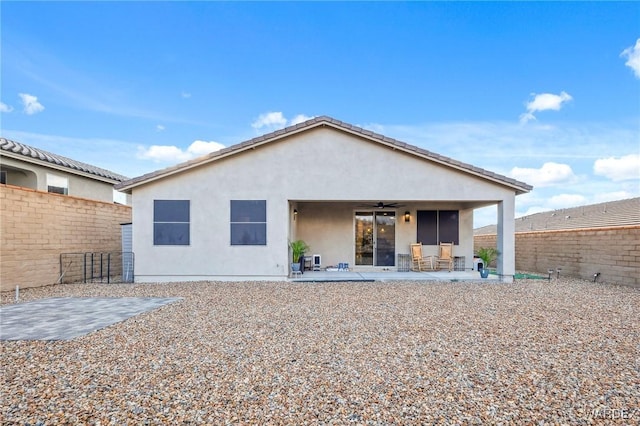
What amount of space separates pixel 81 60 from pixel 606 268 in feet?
64.3

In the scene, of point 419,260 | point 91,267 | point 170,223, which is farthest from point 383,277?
point 91,267

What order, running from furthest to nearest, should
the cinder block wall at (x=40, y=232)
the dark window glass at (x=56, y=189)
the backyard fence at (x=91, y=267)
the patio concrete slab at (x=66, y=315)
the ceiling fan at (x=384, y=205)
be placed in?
the dark window glass at (x=56, y=189)
the ceiling fan at (x=384, y=205)
the backyard fence at (x=91, y=267)
the cinder block wall at (x=40, y=232)
the patio concrete slab at (x=66, y=315)

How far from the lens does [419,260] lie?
12305 millimetres

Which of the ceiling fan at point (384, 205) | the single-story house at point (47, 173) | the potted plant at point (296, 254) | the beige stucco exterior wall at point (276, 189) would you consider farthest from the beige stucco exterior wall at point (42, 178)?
the ceiling fan at point (384, 205)

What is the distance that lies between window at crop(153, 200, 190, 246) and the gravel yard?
3.64 meters

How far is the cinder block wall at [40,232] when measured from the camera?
29.3 feet

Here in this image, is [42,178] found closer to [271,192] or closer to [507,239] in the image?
[271,192]

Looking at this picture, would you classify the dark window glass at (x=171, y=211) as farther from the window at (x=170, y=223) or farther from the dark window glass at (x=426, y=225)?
the dark window glass at (x=426, y=225)

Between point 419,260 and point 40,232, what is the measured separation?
39.3 feet

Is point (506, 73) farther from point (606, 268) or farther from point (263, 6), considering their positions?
point (263, 6)

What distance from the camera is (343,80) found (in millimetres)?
15430

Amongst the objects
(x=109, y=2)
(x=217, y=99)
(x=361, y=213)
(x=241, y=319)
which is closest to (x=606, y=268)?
(x=361, y=213)

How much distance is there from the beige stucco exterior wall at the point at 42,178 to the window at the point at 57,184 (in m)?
0.13

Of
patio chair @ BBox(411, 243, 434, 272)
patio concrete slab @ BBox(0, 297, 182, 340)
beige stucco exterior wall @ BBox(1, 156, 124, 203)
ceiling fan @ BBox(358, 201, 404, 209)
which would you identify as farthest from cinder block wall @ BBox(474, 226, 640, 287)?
beige stucco exterior wall @ BBox(1, 156, 124, 203)
